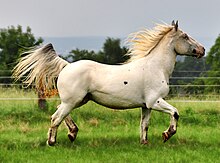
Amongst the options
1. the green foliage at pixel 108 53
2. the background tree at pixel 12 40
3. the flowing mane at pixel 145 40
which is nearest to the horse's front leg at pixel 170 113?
the flowing mane at pixel 145 40

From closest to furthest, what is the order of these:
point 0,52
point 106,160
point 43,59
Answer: point 106,160, point 43,59, point 0,52

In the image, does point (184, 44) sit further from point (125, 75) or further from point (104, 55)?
point (104, 55)

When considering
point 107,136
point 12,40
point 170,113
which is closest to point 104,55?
point 12,40

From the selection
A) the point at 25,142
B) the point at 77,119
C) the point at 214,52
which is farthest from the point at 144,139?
the point at 214,52

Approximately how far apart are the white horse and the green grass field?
0.45 metres

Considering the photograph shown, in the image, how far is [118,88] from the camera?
25.4 feet

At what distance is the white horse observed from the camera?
771 cm

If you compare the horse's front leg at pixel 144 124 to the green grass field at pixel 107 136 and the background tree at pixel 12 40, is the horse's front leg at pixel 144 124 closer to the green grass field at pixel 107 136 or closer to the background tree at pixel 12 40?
the green grass field at pixel 107 136

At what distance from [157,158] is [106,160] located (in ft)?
2.55

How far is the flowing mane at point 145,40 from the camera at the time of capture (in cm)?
825

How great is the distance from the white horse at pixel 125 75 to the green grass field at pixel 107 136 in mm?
448

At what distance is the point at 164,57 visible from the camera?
8102 millimetres

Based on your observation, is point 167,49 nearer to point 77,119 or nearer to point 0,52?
point 77,119

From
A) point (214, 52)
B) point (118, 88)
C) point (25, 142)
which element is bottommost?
point (214, 52)
